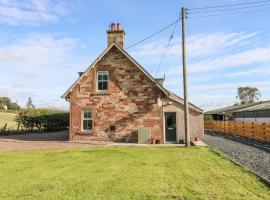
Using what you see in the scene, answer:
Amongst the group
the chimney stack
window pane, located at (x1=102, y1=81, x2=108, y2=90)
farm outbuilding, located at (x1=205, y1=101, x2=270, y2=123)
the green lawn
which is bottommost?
the green lawn

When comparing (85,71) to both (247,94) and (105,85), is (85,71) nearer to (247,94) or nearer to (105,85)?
(105,85)

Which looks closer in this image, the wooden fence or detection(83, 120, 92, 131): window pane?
the wooden fence

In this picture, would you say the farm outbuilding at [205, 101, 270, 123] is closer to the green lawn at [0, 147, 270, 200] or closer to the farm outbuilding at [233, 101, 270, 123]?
the farm outbuilding at [233, 101, 270, 123]

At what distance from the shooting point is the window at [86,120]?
86.2 feet

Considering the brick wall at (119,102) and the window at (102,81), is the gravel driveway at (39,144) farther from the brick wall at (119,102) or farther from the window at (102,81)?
the window at (102,81)

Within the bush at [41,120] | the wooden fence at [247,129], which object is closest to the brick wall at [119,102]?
the wooden fence at [247,129]

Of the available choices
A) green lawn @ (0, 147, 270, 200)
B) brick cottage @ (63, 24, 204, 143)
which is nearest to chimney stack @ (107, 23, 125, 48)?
brick cottage @ (63, 24, 204, 143)

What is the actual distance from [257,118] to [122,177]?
38.3 m

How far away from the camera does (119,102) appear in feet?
84.6

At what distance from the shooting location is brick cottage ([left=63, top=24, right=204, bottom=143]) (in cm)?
2555

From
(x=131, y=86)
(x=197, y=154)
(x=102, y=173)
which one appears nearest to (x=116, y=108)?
(x=131, y=86)

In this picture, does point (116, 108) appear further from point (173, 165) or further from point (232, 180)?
point (232, 180)

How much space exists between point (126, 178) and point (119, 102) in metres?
14.8

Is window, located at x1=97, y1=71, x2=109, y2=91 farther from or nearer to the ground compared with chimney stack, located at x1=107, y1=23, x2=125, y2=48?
nearer to the ground
